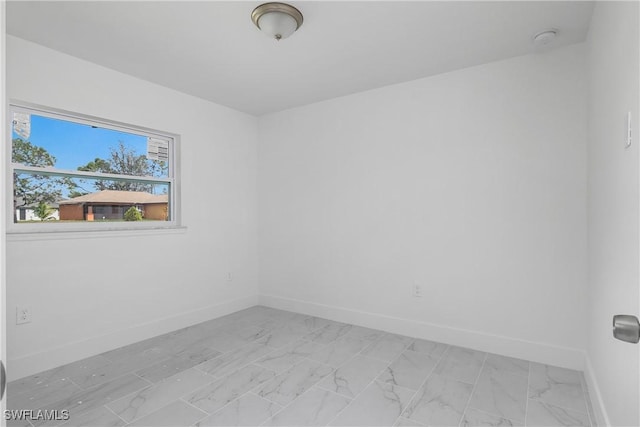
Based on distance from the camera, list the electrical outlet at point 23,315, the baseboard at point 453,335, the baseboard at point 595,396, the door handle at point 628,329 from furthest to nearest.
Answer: the baseboard at point 453,335 < the electrical outlet at point 23,315 < the baseboard at point 595,396 < the door handle at point 628,329

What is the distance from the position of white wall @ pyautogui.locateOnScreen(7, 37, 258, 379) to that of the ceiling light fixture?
1.68 metres

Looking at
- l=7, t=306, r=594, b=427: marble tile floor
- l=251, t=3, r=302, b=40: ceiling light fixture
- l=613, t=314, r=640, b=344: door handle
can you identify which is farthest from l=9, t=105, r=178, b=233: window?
l=613, t=314, r=640, b=344: door handle

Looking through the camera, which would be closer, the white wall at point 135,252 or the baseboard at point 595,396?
the baseboard at point 595,396

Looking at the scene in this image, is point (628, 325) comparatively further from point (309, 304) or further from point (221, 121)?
point (221, 121)

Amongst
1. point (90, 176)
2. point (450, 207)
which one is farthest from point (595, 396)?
point (90, 176)

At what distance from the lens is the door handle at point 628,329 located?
0.86 metres

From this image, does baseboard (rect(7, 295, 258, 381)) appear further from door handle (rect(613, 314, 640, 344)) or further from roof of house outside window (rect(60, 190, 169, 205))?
door handle (rect(613, 314, 640, 344))

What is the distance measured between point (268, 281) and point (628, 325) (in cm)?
396

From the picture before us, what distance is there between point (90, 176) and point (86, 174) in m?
0.04

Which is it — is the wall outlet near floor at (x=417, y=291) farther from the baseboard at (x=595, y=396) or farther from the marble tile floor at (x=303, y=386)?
the baseboard at (x=595, y=396)

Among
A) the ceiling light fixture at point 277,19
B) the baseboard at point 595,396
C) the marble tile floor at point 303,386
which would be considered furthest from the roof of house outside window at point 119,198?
the baseboard at point 595,396

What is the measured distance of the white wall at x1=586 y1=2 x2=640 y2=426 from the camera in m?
1.37

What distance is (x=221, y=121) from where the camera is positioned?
418 cm

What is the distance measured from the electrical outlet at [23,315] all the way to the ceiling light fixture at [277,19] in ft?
8.71
